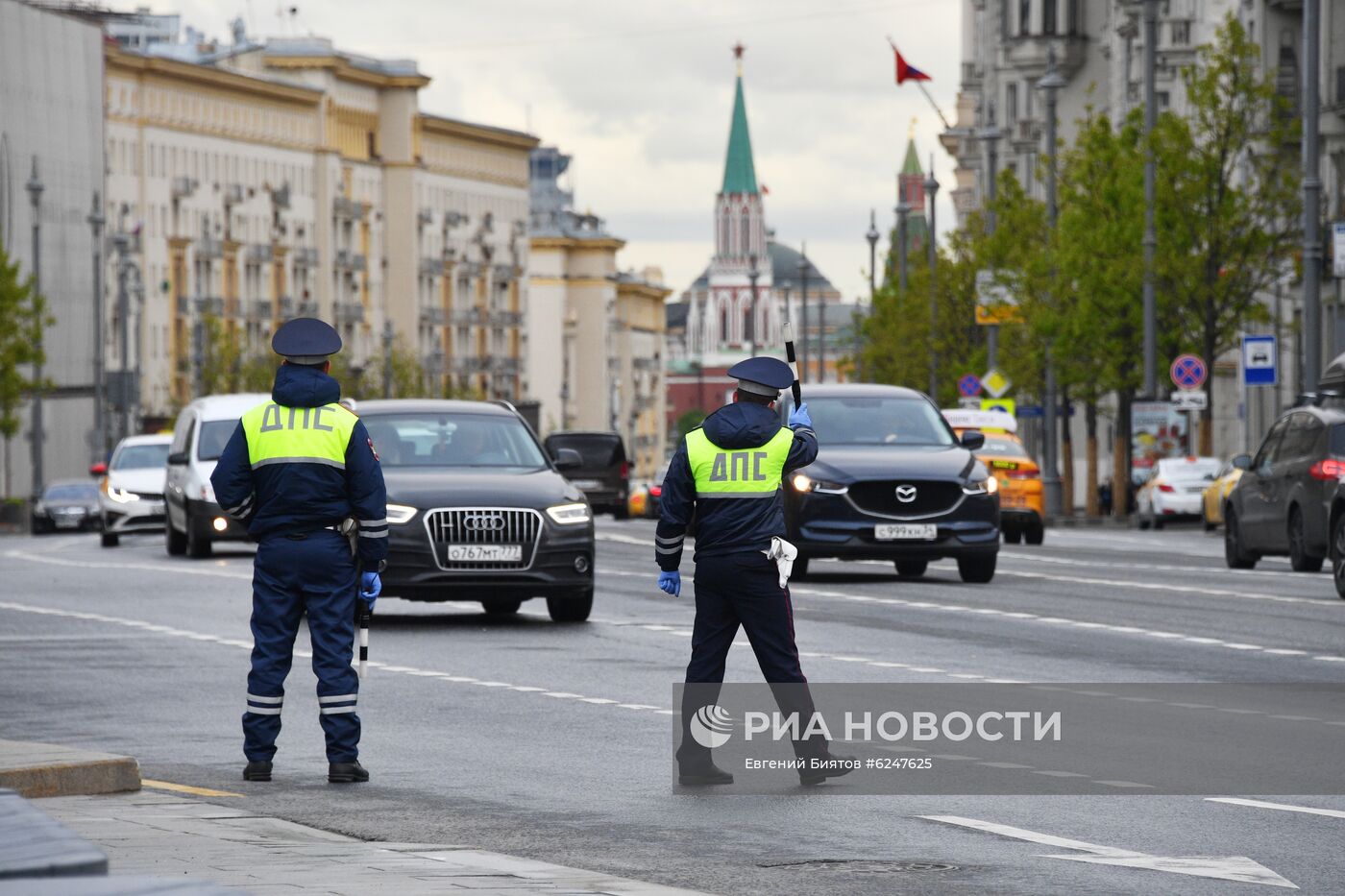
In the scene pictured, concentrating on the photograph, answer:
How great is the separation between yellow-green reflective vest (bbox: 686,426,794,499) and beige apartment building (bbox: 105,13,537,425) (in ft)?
360

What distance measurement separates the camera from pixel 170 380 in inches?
5384

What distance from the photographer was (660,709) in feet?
52.5

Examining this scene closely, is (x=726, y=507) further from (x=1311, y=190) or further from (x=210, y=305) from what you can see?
(x=210, y=305)

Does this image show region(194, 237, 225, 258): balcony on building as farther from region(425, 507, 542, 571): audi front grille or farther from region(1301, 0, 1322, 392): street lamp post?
region(425, 507, 542, 571): audi front grille

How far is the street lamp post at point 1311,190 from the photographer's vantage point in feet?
143

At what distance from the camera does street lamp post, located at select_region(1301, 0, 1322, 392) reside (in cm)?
4356

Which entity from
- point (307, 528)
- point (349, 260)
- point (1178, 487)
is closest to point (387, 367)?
point (349, 260)

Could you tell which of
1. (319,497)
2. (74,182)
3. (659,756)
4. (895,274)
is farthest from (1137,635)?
(74,182)

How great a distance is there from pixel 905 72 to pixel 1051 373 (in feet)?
77.8

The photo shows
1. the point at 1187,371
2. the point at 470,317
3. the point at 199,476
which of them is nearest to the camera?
the point at 199,476

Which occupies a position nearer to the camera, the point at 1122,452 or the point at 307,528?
the point at 307,528

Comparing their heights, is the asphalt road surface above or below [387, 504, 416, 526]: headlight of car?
below

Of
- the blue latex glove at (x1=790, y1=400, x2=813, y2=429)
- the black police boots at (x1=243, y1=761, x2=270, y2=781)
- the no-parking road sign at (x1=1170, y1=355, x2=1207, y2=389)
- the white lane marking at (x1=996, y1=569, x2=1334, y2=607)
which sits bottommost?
the white lane marking at (x1=996, y1=569, x2=1334, y2=607)

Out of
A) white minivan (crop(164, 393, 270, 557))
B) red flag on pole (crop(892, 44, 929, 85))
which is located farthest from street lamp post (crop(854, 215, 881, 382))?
white minivan (crop(164, 393, 270, 557))
